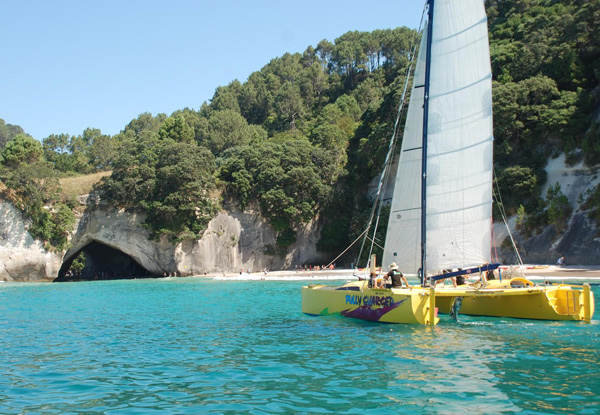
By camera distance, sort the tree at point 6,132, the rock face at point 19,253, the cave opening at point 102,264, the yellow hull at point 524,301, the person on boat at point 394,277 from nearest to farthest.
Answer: the yellow hull at point 524,301, the person on boat at point 394,277, the rock face at point 19,253, the cave opening at point 102,264, the tree at point 6,132

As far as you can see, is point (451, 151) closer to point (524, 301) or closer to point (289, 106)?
point (524, 301)

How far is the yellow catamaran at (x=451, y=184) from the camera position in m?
17.5

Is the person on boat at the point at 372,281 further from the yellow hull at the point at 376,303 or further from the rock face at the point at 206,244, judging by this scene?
the rock face at the point at 206,244

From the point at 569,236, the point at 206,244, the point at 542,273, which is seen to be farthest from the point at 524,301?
the point at 206,244

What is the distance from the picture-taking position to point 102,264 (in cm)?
6475

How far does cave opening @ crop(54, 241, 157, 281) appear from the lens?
204 ft

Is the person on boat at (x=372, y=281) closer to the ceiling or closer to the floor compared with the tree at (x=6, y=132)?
closer to the floor

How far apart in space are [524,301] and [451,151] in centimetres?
540

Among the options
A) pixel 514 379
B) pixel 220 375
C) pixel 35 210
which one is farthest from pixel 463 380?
pixel 35 210

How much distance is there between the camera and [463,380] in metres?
10.2

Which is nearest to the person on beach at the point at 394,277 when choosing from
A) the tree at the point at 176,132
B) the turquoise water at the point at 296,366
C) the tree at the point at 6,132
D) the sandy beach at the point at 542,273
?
the turquoise water at the point at 296,366

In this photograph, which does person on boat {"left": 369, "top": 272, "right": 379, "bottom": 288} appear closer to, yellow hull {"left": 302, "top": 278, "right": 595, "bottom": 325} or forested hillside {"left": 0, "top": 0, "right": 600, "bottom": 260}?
yellow hull {"left": 302, "top": 278, "right": 595, "bottom": 325}

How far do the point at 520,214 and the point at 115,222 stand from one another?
36385 millimetres

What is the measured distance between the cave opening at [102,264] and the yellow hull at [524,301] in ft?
155
